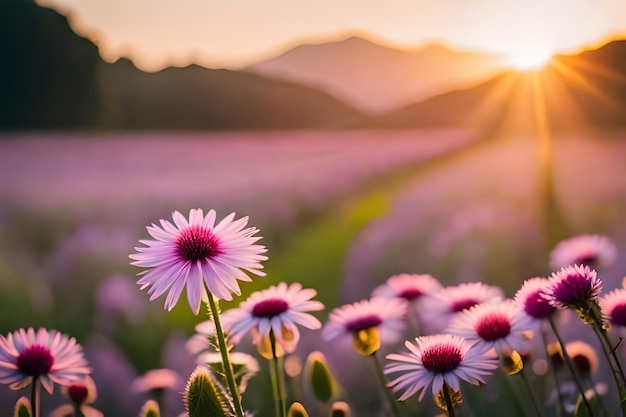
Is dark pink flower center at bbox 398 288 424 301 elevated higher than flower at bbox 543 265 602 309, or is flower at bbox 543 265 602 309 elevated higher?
dark pink flower center at bbox 398 288 424 301

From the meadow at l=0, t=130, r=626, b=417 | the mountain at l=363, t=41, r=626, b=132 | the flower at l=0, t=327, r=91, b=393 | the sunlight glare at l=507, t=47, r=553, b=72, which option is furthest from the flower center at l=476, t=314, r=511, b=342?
the mountain at l=363, t=41, r=626, b=132

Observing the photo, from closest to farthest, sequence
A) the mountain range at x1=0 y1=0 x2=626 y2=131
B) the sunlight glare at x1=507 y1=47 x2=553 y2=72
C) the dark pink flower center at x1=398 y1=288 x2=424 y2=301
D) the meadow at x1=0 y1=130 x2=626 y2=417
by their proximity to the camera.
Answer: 1. the dark pink flower center at x1=398 y1=288 x2=424 y2=301
2. the meadow at x1=0 y1=130 x2=626 y2=417
3. the sunlight glare at x1=507 y1=47 x2=553 y2=72
4. the mountain range at x1=0 y1=0 x2=626 y2=131

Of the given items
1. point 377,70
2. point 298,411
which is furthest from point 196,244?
point 377,70

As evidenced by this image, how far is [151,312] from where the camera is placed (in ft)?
2.89

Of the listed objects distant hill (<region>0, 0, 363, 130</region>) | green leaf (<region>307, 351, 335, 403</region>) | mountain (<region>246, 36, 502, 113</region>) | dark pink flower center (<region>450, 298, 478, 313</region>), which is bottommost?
green leaf (<region>307, 351, 335, 403</region>)

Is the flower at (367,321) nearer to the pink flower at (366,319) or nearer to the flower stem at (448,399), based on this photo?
the pink flower at (366,319)

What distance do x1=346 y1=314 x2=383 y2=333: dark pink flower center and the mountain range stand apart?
2.46 feet

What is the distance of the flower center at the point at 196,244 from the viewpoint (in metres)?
0.32

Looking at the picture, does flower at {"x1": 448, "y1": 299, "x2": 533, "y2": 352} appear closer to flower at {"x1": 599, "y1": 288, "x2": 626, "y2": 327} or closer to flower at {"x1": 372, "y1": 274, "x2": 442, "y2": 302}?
flower at {"x1": 599, "y1": 288, "x2": 626, "y2": 327}

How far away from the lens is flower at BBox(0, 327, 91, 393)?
1.21 ft

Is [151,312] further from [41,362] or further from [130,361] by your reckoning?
[41,362]

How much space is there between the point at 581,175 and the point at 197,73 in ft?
2.13

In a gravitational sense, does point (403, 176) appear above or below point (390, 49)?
below

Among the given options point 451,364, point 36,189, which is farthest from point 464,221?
point 451,364
